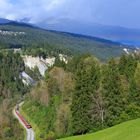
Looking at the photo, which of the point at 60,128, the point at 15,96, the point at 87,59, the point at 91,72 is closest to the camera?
the point at 91,72

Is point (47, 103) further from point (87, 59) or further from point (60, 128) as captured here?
point (60, 128)

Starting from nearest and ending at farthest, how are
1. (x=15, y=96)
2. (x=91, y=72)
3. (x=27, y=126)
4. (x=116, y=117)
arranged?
1. (x=116, y=117)
2. (x=91, y=72)
3. (x=27, y=126)
4. (x=15, y=96)

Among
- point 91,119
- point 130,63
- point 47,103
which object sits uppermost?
point 130,63

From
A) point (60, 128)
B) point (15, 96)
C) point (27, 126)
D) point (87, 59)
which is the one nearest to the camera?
point (60, 128)

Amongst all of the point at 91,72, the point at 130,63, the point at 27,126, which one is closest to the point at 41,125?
the point at 27,126

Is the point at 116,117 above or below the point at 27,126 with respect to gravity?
above

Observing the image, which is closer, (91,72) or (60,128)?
(91,72)

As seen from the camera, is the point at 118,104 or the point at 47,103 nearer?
the point at 118,104

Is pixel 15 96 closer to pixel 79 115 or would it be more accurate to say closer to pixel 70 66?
pixel 70 66

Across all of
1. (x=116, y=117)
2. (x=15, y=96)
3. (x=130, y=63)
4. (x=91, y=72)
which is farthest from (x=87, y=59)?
(x=15, y=96)
